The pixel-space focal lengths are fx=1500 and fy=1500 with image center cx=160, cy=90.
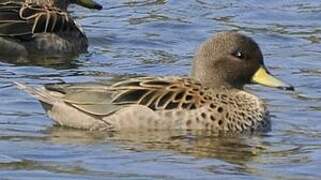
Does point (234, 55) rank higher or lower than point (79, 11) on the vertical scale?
higher

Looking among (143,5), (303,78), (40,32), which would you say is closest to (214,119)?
(303,78)

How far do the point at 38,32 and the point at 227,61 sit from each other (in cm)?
507

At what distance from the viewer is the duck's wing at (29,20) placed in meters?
16.9

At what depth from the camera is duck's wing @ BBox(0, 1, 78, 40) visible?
55.4ft

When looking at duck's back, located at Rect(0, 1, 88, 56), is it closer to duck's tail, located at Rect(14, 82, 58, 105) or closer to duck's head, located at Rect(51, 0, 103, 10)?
duck's head, located at Rect(51, 0, 103, 10)

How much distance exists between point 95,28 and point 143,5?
4.07 feet

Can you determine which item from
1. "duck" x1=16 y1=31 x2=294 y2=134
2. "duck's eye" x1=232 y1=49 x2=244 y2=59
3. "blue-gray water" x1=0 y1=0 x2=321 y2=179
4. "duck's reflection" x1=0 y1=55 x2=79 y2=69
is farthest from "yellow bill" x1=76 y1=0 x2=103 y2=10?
"duck's eye" x1=232 y1=49 x2=244 y2=59

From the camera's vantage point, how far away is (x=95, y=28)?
59.8 ft

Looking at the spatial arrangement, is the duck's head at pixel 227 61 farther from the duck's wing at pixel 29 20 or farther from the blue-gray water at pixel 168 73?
the duck's wing at pixel 29 20

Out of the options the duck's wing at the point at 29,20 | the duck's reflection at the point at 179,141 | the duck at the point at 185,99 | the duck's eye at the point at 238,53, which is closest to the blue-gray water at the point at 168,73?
the duck's reflection at the point at 179,141

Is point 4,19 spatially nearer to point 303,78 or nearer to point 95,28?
point 95,28

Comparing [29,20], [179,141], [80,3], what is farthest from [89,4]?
[179,141]

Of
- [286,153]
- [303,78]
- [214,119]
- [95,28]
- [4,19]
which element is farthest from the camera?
[95,28]

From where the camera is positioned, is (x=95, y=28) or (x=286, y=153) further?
(x=95, y=28)
